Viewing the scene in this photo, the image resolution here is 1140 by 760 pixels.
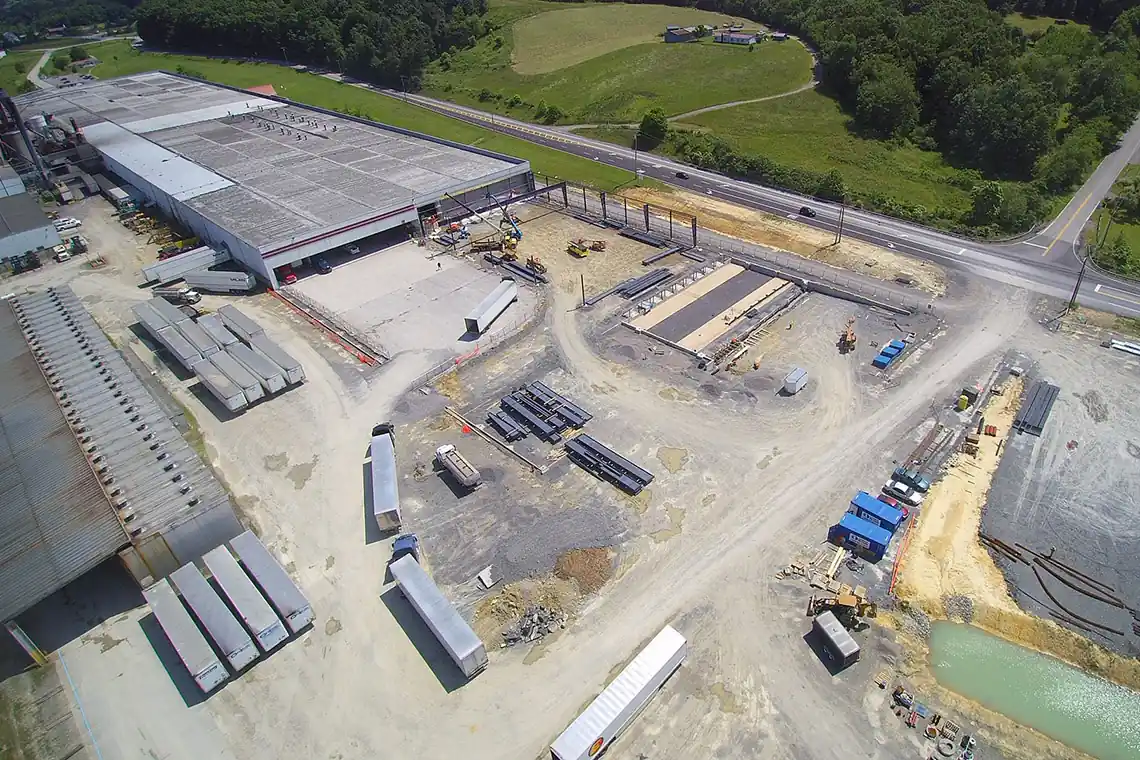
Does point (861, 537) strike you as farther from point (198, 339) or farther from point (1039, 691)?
point (198, 339)

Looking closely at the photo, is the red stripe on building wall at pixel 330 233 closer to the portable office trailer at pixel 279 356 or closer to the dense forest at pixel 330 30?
the portable office trailer at pixel 279 356

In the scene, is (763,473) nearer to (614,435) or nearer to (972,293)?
(614,435)

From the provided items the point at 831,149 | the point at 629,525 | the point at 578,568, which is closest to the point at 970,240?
the point at 831,149

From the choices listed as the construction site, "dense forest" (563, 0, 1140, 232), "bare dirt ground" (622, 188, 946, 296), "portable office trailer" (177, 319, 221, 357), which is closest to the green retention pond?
the construction site

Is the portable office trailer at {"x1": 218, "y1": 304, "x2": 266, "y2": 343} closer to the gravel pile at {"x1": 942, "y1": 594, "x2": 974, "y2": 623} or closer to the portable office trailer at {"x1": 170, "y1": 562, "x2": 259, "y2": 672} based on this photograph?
the portable office trailer at {"x1": 170, "y1": 562, "x2": 259, "y2": 672}

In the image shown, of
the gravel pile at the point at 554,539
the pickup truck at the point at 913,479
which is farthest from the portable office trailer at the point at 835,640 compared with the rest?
the pickup truck at the point at 913,479

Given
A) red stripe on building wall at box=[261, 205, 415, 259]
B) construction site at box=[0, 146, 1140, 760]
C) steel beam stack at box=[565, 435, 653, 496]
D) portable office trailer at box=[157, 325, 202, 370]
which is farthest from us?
red stripe on building wall at box=[261, 205, 415, 259]
